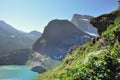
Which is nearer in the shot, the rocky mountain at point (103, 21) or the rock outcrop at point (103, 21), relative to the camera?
the rocky mountain at point (103, 21)

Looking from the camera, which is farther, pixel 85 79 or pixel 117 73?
pixel 117 73

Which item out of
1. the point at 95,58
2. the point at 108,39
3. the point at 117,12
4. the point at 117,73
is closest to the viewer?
the point at 117,73

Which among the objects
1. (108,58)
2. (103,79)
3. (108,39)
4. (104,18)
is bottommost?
(103,79)

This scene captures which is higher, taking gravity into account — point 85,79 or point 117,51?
point 117,51

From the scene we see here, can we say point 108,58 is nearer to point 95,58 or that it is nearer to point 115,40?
point 95,58

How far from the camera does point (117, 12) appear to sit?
56.7m

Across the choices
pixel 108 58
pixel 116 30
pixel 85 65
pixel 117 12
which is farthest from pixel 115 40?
pixel 117 12

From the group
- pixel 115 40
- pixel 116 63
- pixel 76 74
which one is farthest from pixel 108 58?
pixel 115 40

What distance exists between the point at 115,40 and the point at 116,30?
159 centimetres

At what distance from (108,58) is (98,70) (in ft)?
9.39

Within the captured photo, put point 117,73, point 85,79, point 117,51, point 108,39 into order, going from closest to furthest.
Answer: point 85,79 → point 117,73 → point 117,51 → point 108,39

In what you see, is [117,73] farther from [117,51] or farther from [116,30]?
[116,30]

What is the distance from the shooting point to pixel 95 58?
73.4 feet

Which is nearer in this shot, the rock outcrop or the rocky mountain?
the rocky mountain
